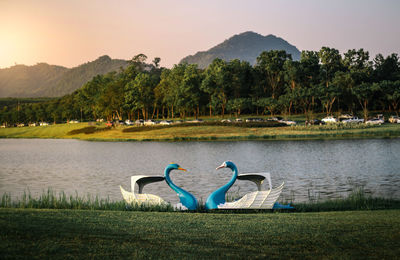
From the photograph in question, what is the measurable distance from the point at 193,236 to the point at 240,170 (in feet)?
68.7

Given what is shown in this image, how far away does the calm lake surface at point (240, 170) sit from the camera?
68.4 feet

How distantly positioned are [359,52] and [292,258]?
328 ft

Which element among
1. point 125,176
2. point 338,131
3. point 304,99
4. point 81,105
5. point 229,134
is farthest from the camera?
point 81,105

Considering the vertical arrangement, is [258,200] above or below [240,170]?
above

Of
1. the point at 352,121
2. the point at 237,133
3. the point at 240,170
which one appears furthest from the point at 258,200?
the point at 352,121

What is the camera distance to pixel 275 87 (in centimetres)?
9600

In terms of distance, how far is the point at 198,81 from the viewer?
92.5 metres

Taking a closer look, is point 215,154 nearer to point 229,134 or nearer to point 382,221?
point 229,134

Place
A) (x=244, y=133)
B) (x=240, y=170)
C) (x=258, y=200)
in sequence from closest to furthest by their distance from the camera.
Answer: (x=258, y=200), (x=240, y=170), (x=244, y=133)

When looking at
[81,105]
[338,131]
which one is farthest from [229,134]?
[81,105]

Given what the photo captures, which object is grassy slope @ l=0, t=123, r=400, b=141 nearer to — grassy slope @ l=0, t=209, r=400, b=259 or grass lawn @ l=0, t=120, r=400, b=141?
grass lawn @ l=0, t=120, r=400, b=141

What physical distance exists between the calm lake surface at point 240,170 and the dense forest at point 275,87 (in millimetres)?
40068

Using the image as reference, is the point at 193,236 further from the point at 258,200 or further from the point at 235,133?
the point at 235,133

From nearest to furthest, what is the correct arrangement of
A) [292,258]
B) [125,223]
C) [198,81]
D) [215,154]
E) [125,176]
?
[292,258] → [125,223] → [125,176] → [215,154] → [198,81]
